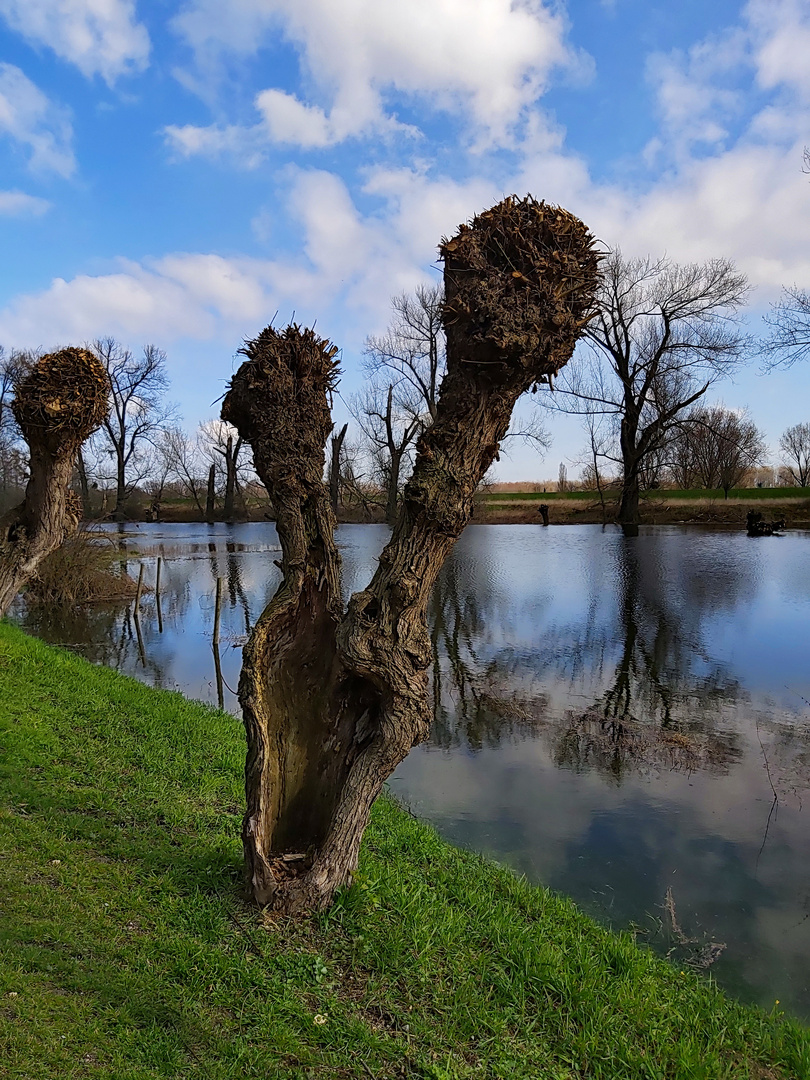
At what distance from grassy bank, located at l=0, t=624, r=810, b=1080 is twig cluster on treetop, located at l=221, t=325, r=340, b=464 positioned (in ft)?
9.15

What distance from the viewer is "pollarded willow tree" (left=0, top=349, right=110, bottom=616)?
5875 mm

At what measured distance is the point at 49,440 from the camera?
6.03 metres

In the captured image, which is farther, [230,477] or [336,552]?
[230,477]

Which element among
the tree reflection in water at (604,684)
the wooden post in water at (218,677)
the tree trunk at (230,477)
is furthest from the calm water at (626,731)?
the tree trunk at (230,477)

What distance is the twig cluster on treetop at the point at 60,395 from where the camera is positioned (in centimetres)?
586

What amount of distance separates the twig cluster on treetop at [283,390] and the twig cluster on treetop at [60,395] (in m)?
2.23

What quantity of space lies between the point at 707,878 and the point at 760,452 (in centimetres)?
5697

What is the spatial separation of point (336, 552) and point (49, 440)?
10.6 ft

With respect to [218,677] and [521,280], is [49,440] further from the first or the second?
[218,677]

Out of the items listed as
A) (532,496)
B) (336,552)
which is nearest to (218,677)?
(336,552)

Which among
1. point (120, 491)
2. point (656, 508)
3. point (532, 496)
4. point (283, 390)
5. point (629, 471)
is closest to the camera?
point (283, 390)

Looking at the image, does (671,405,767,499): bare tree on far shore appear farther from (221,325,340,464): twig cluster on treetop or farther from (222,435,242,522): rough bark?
(221,325,340,464): twig cluster on treetop

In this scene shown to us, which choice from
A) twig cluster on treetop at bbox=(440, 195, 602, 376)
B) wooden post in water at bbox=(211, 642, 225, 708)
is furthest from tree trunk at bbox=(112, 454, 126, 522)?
twig cluster on treetop at bbox=(440, 195, 602, 376)

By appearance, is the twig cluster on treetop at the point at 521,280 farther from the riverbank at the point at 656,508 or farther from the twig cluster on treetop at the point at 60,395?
the riverbank at the point at 656,508
